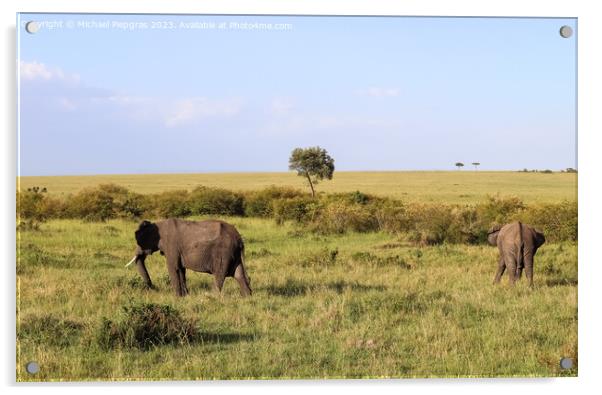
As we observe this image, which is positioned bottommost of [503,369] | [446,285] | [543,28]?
[503,369]

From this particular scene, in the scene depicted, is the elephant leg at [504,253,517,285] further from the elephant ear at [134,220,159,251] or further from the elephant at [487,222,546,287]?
the elephant ear at [134,220,159,251]

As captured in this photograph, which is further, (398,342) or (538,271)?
(538,271)

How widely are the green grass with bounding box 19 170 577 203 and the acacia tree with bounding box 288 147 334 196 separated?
0.15 meters

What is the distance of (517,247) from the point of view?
13086 millimetres

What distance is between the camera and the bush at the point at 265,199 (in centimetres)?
1357

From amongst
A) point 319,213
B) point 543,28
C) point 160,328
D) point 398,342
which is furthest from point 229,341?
point 543,28

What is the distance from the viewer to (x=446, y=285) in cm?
1337

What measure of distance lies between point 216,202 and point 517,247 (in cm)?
471

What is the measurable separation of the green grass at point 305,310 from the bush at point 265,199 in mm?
189

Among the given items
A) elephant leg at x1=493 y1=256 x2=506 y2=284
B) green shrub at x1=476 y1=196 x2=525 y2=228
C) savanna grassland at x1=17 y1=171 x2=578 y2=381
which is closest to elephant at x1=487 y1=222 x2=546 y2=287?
elephant leg at x1=493 y1=256 x2=506 y2=284

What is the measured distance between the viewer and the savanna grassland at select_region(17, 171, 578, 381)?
35.6 feet

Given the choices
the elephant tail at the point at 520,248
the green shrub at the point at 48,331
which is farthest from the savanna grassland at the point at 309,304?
the elephant tail at the point at 520,248

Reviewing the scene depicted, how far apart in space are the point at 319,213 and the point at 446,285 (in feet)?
7.57

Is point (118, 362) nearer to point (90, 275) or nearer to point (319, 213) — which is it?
point (90, 275)
